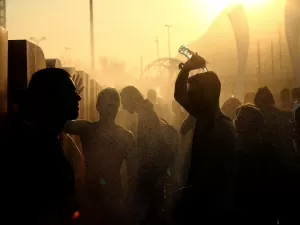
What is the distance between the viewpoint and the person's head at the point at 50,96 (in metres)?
2.21

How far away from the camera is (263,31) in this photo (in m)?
82.6

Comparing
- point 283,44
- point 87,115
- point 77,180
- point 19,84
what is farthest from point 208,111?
point 283,44

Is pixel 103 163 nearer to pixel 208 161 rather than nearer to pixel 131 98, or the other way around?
pixel 208 161

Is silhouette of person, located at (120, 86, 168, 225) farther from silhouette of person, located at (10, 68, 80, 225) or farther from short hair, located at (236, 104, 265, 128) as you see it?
silhouette of person, located at (10, 68, 80, 225)

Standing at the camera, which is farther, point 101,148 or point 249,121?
point 101,148

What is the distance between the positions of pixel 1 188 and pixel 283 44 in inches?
3279

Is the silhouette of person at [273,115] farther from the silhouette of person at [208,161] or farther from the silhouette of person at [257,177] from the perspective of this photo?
A: the silhouette of person at [208,161]

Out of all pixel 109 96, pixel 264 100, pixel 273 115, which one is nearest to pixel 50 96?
pixel 109 96

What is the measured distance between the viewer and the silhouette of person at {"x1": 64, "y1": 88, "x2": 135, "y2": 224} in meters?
3.93

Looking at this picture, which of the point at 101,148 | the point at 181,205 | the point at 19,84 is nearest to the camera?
the point at 181,205

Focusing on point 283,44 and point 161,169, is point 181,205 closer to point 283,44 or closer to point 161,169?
point 161,169

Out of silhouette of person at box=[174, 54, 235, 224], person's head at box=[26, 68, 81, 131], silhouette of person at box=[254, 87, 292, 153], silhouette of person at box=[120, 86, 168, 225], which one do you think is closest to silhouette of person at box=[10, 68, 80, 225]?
person's head at box=[26, 68, 81, 131]

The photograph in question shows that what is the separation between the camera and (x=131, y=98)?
5.34 m

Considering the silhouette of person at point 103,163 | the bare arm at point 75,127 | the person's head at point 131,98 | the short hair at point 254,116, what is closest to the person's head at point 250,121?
the short hair at point 254,116
